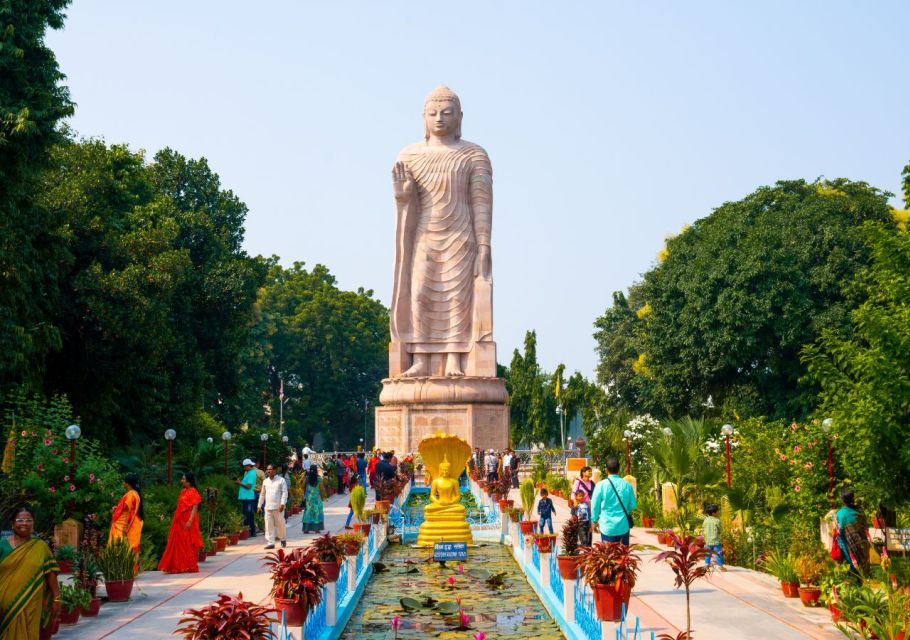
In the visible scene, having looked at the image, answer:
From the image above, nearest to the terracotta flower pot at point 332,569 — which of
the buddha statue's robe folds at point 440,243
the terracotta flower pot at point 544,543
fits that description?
the terracotta flower pot at point 544,543

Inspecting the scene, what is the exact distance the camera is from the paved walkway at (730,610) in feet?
31.1

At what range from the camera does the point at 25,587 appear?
675 centimetres

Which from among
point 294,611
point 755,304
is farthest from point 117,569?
point 755,304

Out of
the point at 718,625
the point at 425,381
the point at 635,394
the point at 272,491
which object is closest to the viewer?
the point at 718,625

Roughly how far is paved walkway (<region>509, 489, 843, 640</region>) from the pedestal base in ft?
68.0

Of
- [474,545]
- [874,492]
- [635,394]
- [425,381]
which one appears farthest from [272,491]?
[635,394]

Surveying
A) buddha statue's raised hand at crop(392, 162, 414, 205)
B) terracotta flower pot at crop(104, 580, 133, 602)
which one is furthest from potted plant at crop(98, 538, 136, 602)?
Answer: buddha statue's raised hand at crop(392, 162, 414, 205)

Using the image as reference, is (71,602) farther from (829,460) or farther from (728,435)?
(728,435)

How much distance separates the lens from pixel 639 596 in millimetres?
11523

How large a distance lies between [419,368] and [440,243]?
14.4 feet

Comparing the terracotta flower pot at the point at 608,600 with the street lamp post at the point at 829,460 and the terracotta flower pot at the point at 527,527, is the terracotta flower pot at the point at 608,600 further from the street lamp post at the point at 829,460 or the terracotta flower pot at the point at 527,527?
the terracotta flower pot at the point at 527,527

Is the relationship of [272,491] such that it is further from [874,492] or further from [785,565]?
[874,492]

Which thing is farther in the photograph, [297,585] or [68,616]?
[68,616]

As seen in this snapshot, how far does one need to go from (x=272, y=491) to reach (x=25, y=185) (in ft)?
20.3
